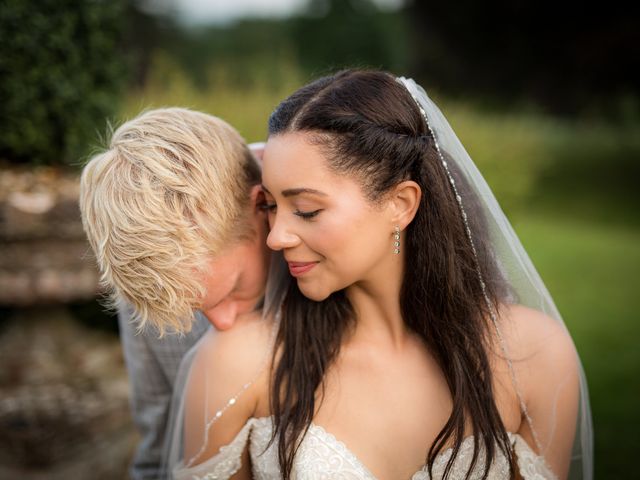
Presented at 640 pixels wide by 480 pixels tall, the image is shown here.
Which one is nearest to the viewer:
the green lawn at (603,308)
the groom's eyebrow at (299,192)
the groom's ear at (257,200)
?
the groom's eyebrow at (299,192)

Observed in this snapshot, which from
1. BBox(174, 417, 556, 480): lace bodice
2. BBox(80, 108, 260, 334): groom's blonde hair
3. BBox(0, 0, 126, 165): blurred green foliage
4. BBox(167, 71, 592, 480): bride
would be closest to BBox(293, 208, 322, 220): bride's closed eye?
BBox(167, 71, 592, 480): bride

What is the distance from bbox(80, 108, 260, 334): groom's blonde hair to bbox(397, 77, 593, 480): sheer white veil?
0.71 m

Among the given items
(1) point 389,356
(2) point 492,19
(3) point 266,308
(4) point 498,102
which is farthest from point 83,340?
(2) point 492,19

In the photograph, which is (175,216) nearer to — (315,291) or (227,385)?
(315,291)

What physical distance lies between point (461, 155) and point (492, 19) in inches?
600

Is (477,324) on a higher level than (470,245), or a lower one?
lower

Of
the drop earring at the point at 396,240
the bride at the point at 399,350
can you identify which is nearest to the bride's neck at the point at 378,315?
the bride at the point at 399,350

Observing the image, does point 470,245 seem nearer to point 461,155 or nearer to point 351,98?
point 461,155

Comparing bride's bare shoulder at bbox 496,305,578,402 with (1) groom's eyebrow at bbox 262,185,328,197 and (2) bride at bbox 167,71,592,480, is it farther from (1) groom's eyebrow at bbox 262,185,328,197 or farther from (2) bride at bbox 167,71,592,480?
(1) groom's eyebrow at bbox 262,185,328,197

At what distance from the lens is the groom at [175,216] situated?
1.84m

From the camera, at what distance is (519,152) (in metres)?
8.97

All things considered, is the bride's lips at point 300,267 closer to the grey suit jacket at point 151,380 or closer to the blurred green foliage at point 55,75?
the grey suit jacket at point 151,380

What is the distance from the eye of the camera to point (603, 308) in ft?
22.6

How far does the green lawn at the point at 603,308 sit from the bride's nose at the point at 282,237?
3.21 m
